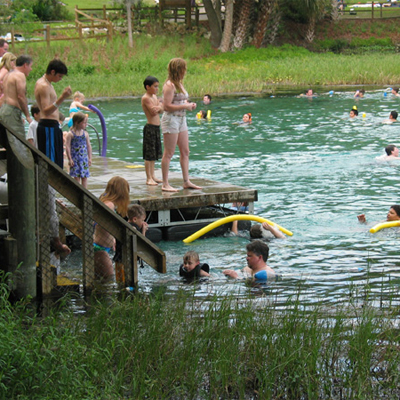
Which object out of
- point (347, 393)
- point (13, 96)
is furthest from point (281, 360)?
point (13, 96)

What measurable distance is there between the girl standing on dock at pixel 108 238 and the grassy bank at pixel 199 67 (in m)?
23.7

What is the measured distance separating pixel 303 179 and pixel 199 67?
2478 cm

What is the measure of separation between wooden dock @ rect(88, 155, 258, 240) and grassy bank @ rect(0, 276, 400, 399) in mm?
4733

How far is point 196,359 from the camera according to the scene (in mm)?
5625

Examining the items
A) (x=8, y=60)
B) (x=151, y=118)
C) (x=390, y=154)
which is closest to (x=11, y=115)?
(x=8, y=60)

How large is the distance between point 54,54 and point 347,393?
125 feet

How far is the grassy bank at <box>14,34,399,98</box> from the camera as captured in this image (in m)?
34.7

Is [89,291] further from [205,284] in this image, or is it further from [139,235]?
[205,284]

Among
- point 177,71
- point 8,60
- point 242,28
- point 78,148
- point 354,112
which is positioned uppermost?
point 242,28

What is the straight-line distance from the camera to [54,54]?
41094mm

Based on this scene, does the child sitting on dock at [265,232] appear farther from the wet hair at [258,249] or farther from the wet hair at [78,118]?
the wet hair at [78,118]

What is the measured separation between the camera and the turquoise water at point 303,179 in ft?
30.1

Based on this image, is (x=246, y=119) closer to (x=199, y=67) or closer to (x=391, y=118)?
(x=391, y=118)

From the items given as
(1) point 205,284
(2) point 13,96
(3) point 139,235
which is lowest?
(1) point 205,284
